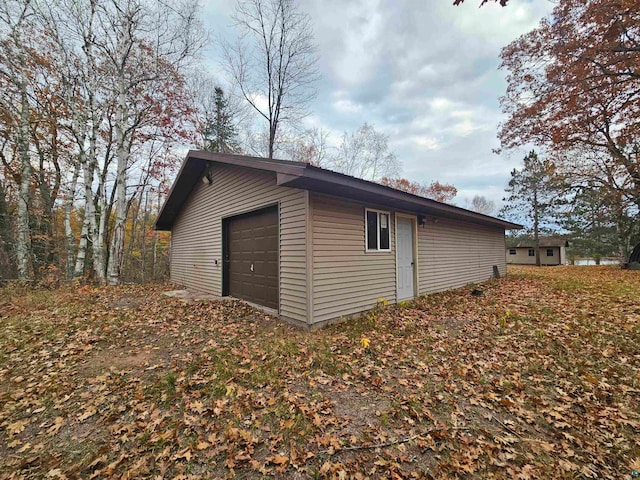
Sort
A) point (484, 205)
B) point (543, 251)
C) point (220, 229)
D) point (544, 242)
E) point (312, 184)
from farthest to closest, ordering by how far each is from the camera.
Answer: point (484, 205) → point (543, 251) → point (544, 242) → point (220, 229) → point (312, 184)

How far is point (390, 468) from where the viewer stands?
202 cm

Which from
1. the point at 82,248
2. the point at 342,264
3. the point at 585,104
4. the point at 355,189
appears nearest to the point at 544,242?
the point at 585,104

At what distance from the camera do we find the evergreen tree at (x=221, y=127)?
17234 mm

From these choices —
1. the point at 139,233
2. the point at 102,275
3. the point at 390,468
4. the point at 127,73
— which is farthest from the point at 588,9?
the point at 139,233

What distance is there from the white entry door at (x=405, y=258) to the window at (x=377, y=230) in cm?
51

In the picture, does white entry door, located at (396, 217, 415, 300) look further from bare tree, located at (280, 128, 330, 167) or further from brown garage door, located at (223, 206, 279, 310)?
bare tree, located at (280, 128, 330, 167)

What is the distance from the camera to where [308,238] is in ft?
16.3

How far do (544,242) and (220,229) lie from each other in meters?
30.2

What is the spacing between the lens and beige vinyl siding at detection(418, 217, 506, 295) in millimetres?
8180

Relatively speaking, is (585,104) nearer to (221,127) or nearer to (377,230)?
(377,230)

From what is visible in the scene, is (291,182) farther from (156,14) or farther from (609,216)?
(609,216)

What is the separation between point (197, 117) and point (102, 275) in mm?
9270

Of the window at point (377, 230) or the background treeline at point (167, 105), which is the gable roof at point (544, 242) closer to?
the background treeline at point (167, 105)

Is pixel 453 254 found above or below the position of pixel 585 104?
below
